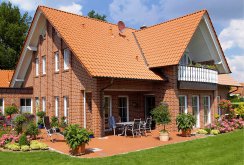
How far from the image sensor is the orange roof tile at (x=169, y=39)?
58.2 ft

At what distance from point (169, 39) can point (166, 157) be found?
1073 cm

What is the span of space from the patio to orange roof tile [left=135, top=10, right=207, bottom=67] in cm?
465

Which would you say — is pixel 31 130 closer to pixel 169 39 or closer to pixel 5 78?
pixel 169 39

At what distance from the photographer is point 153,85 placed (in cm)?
1839

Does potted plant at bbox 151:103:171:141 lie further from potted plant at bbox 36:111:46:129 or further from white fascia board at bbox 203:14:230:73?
potted plant at bbox 36:111:46:129

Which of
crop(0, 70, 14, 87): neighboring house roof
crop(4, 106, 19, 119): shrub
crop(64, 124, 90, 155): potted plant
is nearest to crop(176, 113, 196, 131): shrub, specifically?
crop(64, 124, 90, 155): potted plant

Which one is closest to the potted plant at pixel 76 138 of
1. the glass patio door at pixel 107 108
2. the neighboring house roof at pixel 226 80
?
the glass patio door at pixel 107 108

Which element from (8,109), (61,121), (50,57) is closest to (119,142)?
(61,121)

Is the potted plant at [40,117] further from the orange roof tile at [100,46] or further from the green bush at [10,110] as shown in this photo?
the orange roof tile at [100,46]

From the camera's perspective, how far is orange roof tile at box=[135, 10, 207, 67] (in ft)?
58.2

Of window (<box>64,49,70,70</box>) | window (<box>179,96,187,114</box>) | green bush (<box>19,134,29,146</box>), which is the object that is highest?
window (<box>64,49,70,70</box>)

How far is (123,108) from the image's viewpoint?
1864 cm

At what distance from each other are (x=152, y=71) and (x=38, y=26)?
9184mm

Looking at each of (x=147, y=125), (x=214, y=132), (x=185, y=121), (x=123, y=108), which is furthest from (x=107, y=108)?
(x=214, y=132)
